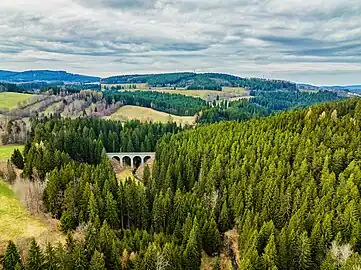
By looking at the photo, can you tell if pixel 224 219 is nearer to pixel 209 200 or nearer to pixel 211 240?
pixel 209 200

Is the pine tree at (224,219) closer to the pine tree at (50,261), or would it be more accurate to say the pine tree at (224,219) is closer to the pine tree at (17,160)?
the pine tree at (50,261)

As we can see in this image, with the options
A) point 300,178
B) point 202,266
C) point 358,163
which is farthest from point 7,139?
point 358,163

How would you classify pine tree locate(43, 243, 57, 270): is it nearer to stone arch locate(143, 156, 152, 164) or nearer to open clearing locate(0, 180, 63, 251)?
open clearing locate(0, 180, 63, 251)

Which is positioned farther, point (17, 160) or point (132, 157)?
point (132, 157)

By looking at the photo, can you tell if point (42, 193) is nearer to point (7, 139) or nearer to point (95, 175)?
point (95, 175)

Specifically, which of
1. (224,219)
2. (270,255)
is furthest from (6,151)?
(270,255)

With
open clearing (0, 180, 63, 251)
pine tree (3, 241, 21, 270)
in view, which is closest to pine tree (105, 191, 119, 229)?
open clearing (0, 180, 63, 251)
